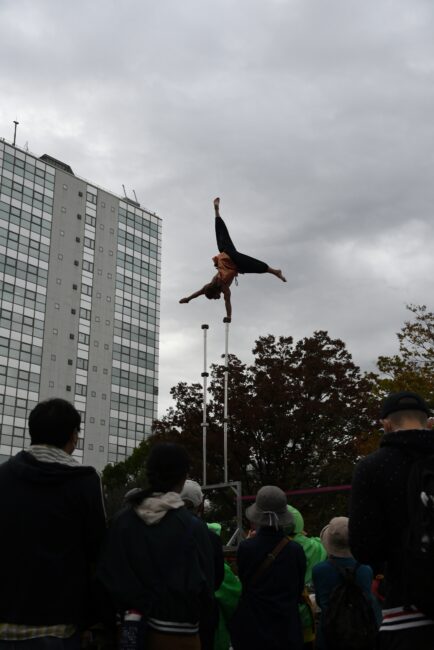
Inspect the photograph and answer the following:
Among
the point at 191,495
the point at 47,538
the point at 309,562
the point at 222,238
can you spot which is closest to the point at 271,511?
the point at 191,495

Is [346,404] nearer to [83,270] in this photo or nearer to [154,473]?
[154,473]

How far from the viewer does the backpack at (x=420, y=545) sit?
236 centimetres

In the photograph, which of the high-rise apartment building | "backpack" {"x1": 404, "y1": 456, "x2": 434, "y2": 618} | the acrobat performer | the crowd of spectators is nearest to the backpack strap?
the crowd of spectators

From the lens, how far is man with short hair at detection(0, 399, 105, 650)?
2.61 m

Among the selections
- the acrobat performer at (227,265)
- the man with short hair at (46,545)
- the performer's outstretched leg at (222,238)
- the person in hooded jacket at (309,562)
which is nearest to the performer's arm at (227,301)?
the acrobat performer at (227,265)

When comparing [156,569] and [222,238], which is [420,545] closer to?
[156,569]

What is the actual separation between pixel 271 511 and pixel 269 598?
52cm

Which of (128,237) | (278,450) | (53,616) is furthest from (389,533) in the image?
(128,237)

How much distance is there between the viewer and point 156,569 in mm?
2869

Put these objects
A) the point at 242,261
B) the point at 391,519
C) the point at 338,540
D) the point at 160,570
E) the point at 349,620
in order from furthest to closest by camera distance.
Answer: the point at 242,261 → the point at 338,540 → the point at 349,620 → the point at 160,570 → the point at 391,519

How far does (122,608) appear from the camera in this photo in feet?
9.31

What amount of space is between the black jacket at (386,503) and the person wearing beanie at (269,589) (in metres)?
1.40

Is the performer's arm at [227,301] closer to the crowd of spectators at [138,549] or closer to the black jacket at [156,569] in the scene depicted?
the crowd of spectators at [138,549]

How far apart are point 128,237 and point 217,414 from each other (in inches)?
2144
